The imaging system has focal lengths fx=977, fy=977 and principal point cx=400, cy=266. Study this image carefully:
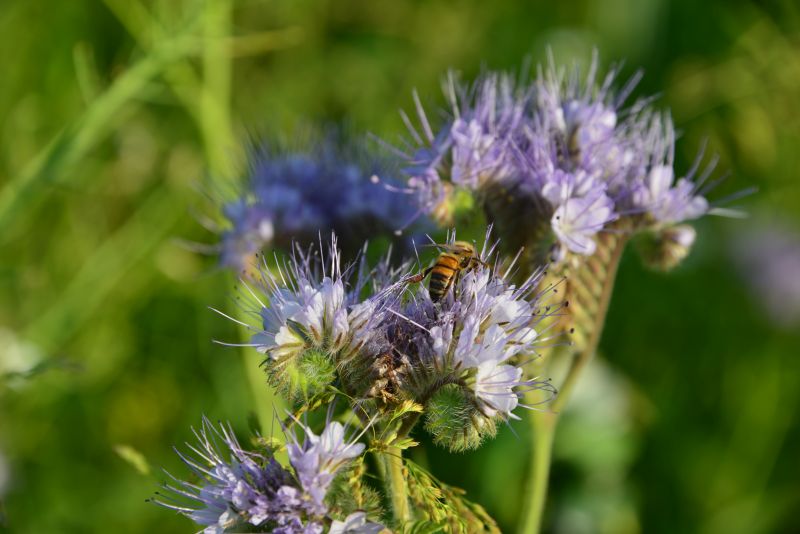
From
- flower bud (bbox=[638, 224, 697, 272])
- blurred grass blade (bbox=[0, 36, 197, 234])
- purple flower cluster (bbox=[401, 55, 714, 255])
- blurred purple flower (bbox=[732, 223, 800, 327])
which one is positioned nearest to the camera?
purple flower cluster (bbox=[401, 55, 714, 255])

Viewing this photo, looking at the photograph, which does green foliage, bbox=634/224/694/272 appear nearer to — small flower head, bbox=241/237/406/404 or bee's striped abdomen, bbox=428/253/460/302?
bee's striped abdomen, bbox=428/253/460/302

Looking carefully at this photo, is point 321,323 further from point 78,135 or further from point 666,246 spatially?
point 78,135

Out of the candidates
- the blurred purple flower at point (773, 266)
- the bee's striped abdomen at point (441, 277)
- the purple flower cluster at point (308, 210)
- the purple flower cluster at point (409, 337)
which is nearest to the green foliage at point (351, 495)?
the purple flower cluster at point (409, 337)

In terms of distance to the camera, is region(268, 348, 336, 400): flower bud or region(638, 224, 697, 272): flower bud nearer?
region(268, 348, 336, 400): flower bud

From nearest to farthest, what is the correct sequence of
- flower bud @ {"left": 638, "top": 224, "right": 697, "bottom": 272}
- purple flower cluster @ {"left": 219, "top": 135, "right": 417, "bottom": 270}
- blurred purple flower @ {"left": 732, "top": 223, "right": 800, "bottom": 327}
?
1. flower bud @ {"left": 638, "top": 224, "right": 697, "bottom": 272}
2. purple flower cluster @ {"left": 219, "top": 135, "right": 417, "bottom": 270}
3. blurred purple flower @ {"left": 732, "top": 223, "right": 800, "bottom": 327}

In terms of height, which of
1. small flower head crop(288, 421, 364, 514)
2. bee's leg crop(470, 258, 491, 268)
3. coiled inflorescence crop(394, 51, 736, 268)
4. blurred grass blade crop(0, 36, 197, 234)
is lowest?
small flower head crop(288, 421, 364, 514)

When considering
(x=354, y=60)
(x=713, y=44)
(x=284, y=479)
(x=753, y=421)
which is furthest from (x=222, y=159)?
Result: (x=713, y=44)

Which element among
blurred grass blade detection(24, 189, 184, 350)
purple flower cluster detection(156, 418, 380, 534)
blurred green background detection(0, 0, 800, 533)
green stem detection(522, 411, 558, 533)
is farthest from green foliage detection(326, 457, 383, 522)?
blurred grass blade detection(24, 189, 184, 350)
